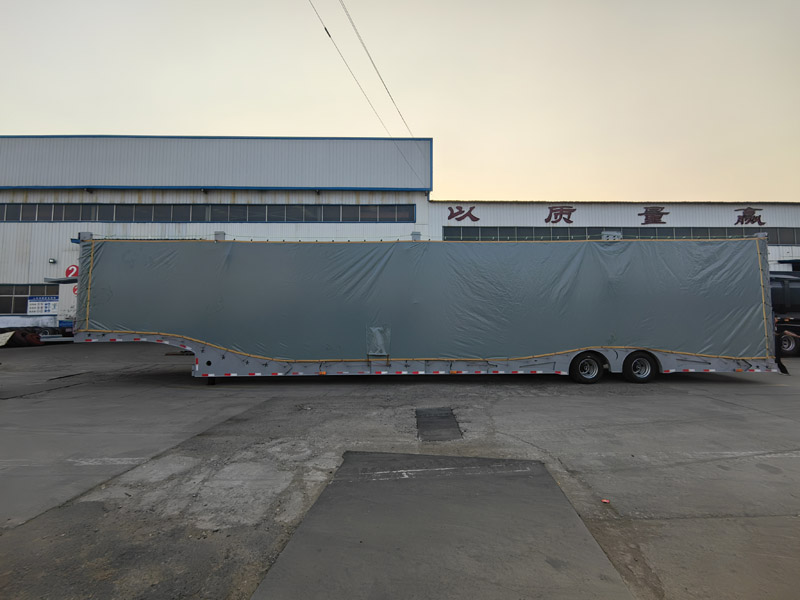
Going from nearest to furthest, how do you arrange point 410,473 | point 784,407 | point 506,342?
point 410,473
point 784,407
point 506,342

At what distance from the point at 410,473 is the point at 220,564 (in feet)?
7.21

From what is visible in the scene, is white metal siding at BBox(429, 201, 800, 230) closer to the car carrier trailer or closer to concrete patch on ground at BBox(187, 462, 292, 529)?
the car carrier trailer

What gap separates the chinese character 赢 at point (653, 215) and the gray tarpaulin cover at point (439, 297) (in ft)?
52.1

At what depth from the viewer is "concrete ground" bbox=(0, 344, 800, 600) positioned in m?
2.73

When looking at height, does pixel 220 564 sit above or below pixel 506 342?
below

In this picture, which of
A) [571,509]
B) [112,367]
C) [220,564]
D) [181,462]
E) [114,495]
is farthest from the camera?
[112,367]

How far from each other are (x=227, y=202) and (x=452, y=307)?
63.1 ft

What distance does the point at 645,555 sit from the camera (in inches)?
114

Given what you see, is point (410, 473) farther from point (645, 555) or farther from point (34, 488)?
point (34, 488)

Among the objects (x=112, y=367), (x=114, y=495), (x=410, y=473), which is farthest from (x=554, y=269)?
(x=112, y=367)

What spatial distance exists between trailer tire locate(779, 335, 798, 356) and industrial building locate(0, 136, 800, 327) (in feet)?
32.5

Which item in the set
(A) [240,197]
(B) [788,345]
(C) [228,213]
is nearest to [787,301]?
(B) [788,345]

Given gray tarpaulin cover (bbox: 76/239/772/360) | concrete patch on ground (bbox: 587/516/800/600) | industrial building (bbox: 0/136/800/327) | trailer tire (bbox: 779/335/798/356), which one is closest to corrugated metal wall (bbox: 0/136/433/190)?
industrial building (bbox: 0/136/800/327)

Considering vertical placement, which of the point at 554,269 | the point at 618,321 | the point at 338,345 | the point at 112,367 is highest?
the point at 554,269
